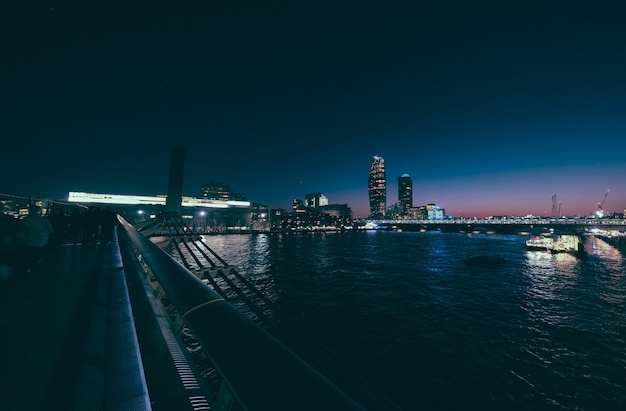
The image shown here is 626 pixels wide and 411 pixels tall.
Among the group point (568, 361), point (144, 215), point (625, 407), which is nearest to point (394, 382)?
point (625, 407)

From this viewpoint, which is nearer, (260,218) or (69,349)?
(69,349)

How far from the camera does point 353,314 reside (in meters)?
18.9

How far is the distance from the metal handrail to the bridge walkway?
2.54 ft

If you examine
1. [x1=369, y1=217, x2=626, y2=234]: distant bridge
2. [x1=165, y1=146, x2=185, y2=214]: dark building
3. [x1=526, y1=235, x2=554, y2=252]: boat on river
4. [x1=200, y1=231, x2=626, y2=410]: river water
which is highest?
[x1=165, y1=146, x2=185, y2=214]: dark building

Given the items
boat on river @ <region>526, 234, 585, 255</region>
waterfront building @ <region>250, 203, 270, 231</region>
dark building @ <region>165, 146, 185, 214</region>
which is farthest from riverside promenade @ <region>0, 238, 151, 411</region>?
waterfront building @ <region>250, 203, 270, 231</region>

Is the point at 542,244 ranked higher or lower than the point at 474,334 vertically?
higher

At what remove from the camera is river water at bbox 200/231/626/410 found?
10.9 meters

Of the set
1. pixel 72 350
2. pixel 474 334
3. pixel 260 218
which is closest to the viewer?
pixel 72 350

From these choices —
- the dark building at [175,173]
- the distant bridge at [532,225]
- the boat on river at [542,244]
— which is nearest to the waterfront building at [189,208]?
the dark building at [175,173]

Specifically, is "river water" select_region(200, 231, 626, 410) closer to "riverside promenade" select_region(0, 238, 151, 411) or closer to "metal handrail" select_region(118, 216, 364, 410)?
"riverside promenade" select_region(0, 238, 151, 411)

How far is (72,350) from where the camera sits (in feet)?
7.95

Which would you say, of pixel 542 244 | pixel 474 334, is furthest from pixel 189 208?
pixel 542 244

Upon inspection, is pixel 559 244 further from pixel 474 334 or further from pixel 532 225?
pixel 532 225

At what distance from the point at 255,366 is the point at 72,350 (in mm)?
2708
